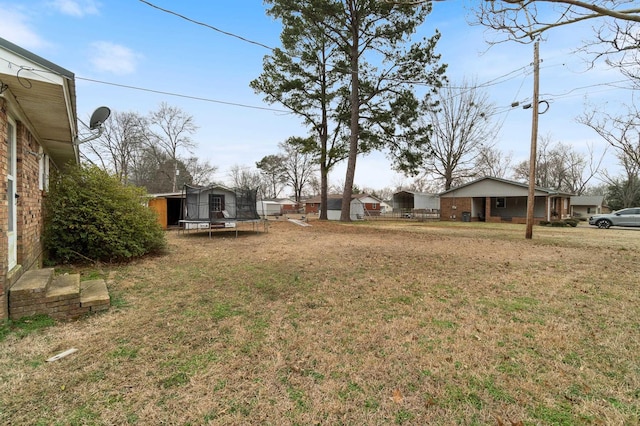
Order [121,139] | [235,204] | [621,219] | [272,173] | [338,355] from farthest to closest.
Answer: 1. [272,173]
2. [121,139]
3. [621,219]
4. [235,204]
5. [338,355]

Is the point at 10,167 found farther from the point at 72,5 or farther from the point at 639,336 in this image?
the point at 639,336

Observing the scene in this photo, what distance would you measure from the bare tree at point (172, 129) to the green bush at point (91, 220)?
30.3m

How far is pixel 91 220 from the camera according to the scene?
613 centimetres

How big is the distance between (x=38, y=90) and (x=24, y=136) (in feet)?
5.48

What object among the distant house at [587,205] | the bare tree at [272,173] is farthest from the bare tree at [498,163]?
the bare tree at [272,173]

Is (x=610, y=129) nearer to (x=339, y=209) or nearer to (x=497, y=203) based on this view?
(x=497, y=203)

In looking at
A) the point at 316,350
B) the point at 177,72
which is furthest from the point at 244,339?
the point at 177,72

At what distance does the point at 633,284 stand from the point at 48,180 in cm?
1163

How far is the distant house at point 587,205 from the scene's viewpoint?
37.2 m

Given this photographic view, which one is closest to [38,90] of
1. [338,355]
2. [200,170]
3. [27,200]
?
[27,200]

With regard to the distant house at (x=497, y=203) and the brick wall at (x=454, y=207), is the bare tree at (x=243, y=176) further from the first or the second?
the distant house at (x=497, y=203)

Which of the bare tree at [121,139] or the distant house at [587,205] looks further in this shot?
the distant house at [587,205]

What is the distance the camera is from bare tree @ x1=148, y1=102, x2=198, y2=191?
113ft

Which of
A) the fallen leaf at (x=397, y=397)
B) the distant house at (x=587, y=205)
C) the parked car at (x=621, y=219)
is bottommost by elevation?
the fallen leaf at (x=397, y=397)
